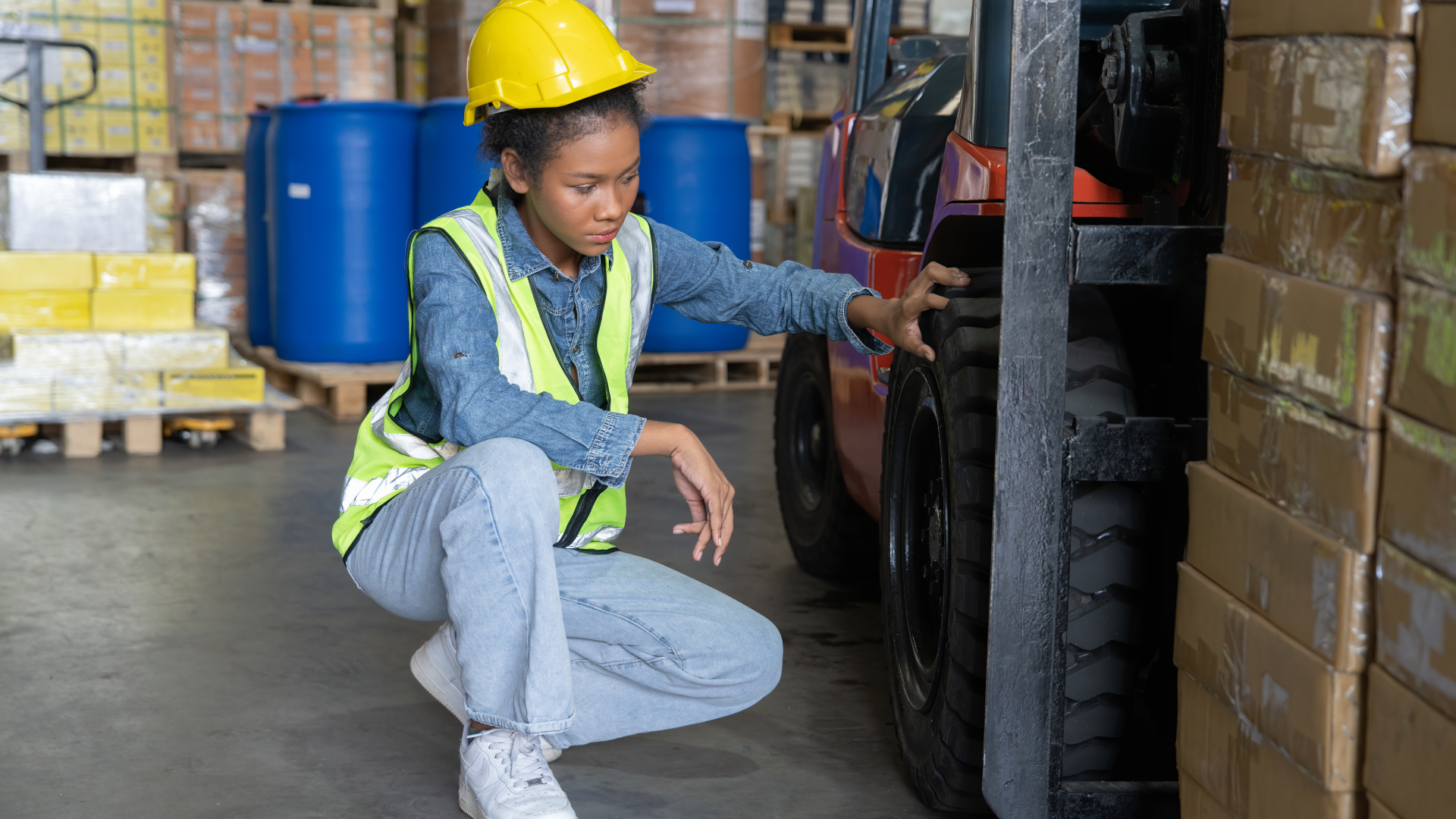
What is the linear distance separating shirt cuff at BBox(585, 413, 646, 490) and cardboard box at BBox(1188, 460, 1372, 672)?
811mm

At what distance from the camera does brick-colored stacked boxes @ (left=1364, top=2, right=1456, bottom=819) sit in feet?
4.20

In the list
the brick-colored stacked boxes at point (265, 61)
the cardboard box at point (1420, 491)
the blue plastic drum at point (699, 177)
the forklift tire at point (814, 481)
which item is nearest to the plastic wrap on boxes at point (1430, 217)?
the cardboard box at point (1420, 491)

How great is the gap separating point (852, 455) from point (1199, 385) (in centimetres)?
139

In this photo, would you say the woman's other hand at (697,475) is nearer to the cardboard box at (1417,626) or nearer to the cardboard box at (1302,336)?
the cardboard box at (1302,336)

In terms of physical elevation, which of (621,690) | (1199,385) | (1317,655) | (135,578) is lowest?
(135,578)

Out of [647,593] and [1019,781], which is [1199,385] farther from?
[647,593]

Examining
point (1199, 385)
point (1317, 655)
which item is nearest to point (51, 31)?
point (1199, 385)

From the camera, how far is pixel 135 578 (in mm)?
4012

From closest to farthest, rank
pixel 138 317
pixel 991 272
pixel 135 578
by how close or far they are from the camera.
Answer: pixel 991 272, pixel 135 578, pixel 138 317

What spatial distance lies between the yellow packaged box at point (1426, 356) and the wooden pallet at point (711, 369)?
599 cm

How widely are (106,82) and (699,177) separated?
127 inches

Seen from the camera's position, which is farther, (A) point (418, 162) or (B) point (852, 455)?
(A) point (418, 162)

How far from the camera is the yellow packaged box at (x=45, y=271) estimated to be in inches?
226

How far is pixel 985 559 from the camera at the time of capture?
7.11ft
